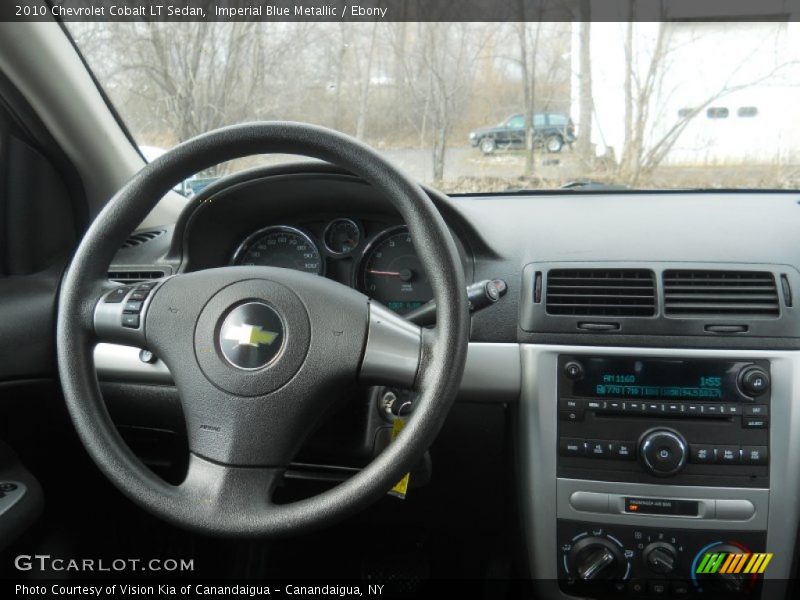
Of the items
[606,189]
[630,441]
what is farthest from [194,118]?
[630,441]

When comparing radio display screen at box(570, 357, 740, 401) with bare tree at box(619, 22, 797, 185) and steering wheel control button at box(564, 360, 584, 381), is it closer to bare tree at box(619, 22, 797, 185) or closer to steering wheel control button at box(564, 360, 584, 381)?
steering wheel control button at box(564, 360, 584, 381)

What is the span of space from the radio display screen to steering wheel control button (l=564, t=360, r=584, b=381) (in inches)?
0.4

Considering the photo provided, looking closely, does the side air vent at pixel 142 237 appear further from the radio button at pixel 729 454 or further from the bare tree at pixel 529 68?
the radio button at pixel 729 454

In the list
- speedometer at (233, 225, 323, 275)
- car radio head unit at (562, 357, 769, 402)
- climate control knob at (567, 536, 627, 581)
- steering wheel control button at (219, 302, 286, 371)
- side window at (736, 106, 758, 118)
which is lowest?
climate control knob at (567, 536, 627, 581)

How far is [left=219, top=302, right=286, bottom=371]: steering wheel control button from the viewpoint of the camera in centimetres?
141

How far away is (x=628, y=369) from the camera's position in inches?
70.7

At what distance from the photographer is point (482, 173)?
215 cm

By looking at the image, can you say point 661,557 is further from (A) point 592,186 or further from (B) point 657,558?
(A) point 592,186

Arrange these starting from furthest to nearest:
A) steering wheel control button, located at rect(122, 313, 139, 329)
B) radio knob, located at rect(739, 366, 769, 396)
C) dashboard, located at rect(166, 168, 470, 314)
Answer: dashboard, located at rect(166, 168, 470, 314) → radio knob, located at rect(739, 366, 769, 396) → steering wheel control button, located at rect(122, 313, 139, 329)

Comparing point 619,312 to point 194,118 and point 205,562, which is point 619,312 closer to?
point 194,118

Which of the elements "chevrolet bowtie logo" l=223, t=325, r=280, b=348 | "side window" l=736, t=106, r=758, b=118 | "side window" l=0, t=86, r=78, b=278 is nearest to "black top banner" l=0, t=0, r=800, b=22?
"side window" l=736, t=106, r=758, b=118

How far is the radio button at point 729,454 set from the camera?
1782 mm

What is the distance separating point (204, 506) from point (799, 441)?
4.54 ft

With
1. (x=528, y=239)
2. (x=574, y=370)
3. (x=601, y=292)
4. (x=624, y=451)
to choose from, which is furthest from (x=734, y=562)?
(x=528, y=239)
